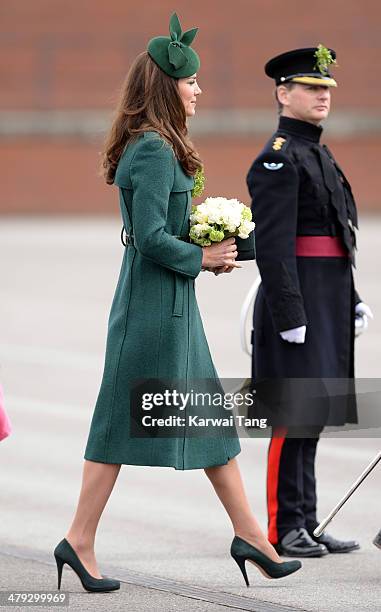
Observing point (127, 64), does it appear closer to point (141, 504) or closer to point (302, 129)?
point (141, 504)

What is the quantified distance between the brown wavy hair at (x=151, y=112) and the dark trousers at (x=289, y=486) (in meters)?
1.49

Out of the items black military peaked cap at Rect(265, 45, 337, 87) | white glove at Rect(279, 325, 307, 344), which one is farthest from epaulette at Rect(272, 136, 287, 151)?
white glove at Rect(279, 325, 307, 344)

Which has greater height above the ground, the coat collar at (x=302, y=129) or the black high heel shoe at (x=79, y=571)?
the coat collar at (x=302, y=129)

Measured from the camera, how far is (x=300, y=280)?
232 inches

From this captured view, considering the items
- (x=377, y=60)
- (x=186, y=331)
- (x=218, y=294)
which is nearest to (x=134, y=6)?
(x=377, y=60)

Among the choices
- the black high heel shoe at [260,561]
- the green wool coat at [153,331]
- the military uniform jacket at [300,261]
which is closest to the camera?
the green wool coat at [153,331]

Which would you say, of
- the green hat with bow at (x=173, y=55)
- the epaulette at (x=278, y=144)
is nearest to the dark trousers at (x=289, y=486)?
the epaulette at (x=278, y=144)

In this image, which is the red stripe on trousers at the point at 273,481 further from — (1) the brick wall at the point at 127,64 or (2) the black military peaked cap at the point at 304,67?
(1) the brick wall at the point at 127,64

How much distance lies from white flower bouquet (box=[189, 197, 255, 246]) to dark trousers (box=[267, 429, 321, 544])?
1235mm

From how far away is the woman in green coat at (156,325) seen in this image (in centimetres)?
486

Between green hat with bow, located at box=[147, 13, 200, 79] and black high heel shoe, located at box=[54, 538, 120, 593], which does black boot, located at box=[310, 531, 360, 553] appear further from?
green hat with bow, located at box=[147, 13, 200, 79]

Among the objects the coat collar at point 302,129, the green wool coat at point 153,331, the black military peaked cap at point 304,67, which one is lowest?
the green wool coat at point 153,331

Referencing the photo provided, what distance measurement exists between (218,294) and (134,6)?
22258mm

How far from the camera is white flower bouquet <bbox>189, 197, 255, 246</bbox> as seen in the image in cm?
492
